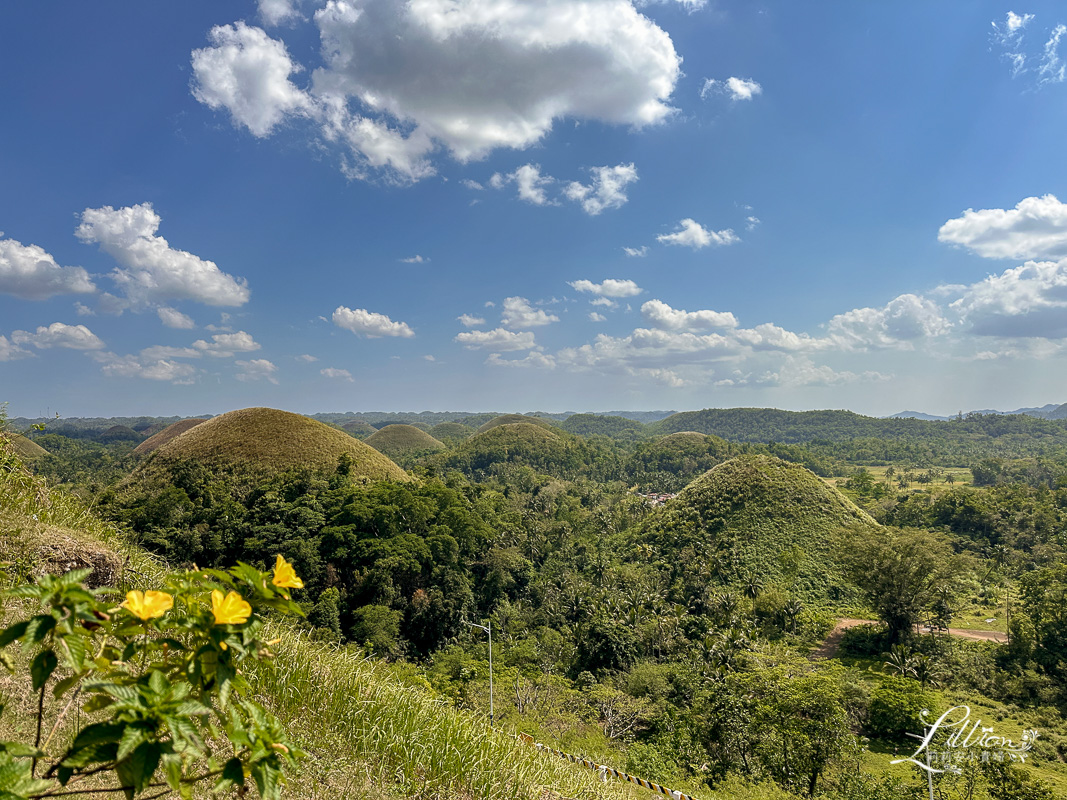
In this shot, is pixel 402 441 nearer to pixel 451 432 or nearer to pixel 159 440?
pixel 451 432

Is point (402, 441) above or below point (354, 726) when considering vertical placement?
below

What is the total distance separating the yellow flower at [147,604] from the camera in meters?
1.25

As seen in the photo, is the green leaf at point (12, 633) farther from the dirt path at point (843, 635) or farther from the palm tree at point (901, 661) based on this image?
the dirt path at point (843, 635)

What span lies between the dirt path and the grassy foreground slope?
33504 mm

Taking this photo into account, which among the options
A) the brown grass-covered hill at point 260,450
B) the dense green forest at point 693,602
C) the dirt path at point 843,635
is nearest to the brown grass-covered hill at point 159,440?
the dense green forest at point 693,602

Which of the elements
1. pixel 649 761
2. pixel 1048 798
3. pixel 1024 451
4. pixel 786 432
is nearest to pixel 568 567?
pixel 649 761

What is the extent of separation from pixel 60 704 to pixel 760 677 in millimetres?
23379

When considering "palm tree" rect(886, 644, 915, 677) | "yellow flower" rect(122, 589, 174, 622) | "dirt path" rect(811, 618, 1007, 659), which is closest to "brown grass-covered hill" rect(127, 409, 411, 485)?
"dirt path" rect(811, 618, 1007, 659)

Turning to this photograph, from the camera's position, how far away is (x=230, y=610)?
1.30 m

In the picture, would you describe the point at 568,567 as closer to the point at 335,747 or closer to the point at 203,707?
the point at 335,747

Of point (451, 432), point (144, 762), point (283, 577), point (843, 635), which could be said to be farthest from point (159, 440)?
point (451, 432)

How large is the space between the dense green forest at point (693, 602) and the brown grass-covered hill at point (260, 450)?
635 millimetres

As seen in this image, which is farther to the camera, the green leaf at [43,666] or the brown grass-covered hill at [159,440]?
the brown grass-covered hill at [159,440]

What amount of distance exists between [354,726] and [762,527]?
46.5 meters
